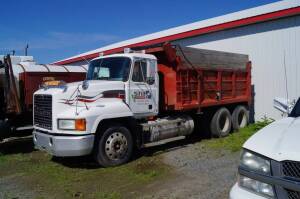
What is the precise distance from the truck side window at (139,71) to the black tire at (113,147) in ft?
4.31

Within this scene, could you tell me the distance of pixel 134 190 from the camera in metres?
6.25

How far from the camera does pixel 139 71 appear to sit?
891 cm

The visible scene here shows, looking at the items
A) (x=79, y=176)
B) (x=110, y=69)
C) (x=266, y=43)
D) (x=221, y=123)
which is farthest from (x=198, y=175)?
(x=266, y=43)

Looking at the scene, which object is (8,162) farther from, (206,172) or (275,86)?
(275,86)

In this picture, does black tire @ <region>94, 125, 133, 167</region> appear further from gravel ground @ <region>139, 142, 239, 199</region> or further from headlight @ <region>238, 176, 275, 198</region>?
headlight @ <region>238, 176, 275, 198</region>

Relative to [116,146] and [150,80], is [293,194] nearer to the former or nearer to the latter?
[116,146]

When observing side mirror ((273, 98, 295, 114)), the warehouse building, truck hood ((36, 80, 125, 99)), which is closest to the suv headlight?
side mirror ((273, 98, 295, 114))

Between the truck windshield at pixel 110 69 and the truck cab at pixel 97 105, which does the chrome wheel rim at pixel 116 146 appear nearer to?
the truck cab at pixel 97 105

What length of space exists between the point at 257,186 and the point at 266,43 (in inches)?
413

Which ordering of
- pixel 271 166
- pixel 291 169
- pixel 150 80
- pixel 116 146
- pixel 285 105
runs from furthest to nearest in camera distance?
pixel 150 80 < pixel 116 146 < pixel 285 105 < pixel 271 166 < pixel 291 169

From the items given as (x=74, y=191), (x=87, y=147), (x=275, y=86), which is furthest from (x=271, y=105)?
(x=74, y=191)

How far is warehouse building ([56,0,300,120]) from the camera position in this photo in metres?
12.0

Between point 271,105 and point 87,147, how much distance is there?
7910 millimetres

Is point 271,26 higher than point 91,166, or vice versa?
point 271,26
